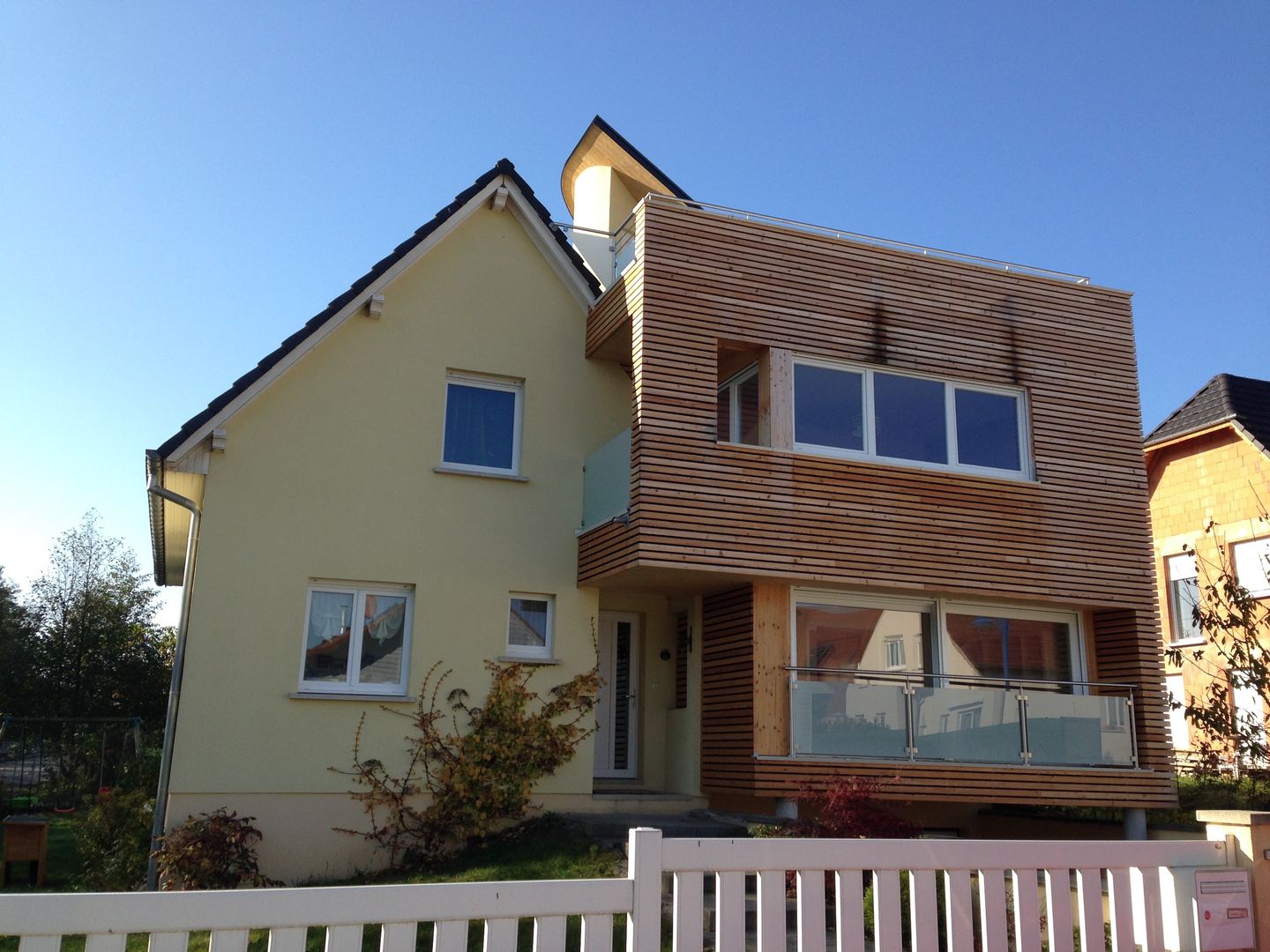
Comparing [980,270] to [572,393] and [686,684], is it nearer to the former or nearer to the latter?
[572,393]

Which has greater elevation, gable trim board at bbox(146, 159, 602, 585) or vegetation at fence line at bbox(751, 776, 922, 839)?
gable trim board at bbox(146, 159, 602, 585)

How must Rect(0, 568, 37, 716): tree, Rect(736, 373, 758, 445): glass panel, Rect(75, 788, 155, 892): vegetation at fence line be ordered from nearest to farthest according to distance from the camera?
Rect(75, 788, 155, 892): vegetation at fence line < Rect(736, 373, 758, 445): glass panel < Rect(0, 568, 37, 716): tree

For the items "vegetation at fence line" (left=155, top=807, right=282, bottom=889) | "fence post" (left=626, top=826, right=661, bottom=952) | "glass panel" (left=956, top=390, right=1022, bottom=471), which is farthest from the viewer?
"glass panel" (left=956, top=390, right=1022, bottom=471)

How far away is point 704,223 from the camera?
46.2 feet

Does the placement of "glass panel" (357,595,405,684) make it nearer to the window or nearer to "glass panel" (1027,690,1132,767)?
"glass panel" (1027,690,1132,767)

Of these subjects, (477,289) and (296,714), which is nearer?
(296,714)

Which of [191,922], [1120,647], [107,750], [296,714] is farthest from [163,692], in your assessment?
[191,922]

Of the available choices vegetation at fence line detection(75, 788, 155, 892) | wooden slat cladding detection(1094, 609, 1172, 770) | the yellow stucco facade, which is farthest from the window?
vegetation at fence line detection(75, 788, 155, 892)

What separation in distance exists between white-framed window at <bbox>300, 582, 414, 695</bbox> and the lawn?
211 cm

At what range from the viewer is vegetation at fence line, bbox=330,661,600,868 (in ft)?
42.3

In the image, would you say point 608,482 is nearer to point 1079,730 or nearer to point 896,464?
point 896,464

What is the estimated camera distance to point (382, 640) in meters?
13.5

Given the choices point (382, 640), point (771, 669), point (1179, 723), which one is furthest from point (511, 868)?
point (1179, 723)

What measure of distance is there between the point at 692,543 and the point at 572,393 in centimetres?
315
